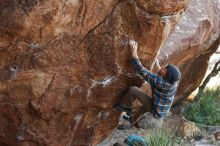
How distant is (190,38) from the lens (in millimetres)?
10445

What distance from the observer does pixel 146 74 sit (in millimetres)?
8383

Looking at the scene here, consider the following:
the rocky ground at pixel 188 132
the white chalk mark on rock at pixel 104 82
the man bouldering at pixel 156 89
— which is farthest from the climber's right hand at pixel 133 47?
the rocky ground at pixel 188 132

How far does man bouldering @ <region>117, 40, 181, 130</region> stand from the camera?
27.4 feet

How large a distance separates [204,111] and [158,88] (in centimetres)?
496

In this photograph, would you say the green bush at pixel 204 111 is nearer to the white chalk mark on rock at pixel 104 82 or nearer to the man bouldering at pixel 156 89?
the man bouldering at pixel 156 89

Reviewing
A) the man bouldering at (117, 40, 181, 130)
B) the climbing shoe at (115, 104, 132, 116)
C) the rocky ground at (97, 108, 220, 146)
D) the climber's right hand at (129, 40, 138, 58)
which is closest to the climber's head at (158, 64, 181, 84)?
the man bouldering at (117, 40, 181, 130)

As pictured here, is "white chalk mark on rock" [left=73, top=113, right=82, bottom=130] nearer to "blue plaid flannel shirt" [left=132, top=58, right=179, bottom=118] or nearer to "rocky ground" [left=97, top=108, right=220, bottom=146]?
"blue plaid flannel shirt" [left=132, top=58, right=179, bottom=118]

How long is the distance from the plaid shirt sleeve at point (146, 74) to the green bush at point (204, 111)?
479 centimetres

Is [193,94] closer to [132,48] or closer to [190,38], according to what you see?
[190,38]

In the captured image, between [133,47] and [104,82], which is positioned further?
[104,82]

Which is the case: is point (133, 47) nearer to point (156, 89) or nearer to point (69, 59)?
point (156, 89)

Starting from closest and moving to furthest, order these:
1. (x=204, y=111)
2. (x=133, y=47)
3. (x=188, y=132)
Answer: (x=133, y=47) < (x=188, y=132) < (x=204, y=111)

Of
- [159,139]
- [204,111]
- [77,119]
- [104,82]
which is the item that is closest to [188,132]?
[204,111]

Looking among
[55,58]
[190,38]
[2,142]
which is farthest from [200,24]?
[2,142]
